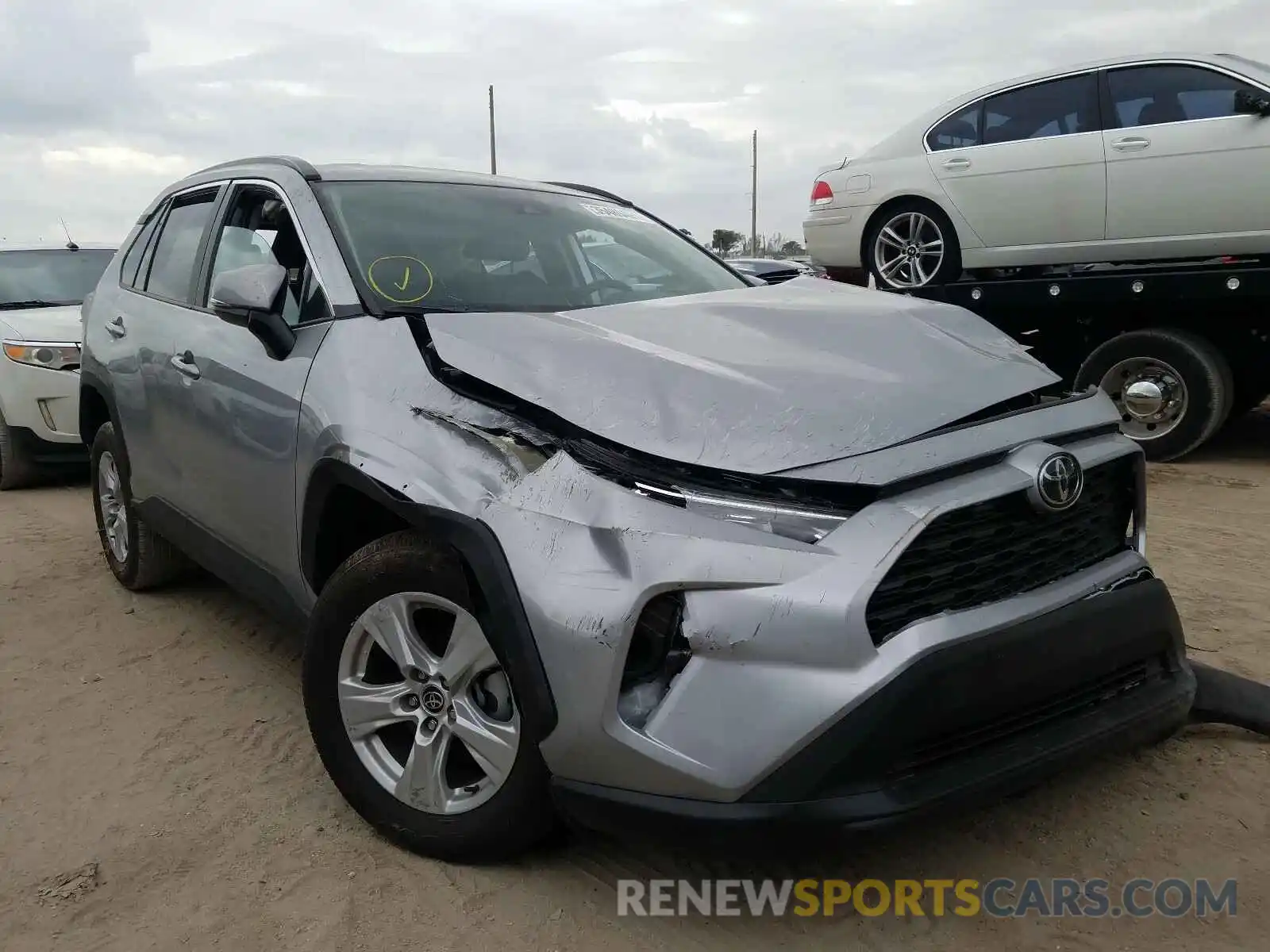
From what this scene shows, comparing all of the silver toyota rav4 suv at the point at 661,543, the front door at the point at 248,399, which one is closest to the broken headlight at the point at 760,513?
the silver toyota rav4 suv at the point at 661,543

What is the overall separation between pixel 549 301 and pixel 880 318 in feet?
3.17

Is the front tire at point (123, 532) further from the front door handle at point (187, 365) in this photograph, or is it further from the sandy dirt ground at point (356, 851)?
the front door handle at point (187, 365)

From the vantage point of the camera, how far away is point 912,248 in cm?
741

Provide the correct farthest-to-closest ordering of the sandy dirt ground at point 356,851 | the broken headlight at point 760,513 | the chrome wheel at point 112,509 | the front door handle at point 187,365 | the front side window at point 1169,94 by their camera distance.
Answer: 1. the front side window at point 1169,94
2. the chrome wheel at point 112,509
3. the front door handle at point 187,365
4. the sandy dirt ground at point 356,851
5. the broken headlight at point 760,513

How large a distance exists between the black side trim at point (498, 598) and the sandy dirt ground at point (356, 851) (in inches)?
16.2

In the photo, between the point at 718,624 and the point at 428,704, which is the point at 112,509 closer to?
the point at 428,704

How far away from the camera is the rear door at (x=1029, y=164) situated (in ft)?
21.4

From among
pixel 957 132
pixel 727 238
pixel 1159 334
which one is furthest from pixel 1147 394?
pixel 727 238

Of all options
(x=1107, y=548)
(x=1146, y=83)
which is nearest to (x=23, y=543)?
(x=1107, y=548)

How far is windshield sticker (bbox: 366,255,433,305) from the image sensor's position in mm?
2816

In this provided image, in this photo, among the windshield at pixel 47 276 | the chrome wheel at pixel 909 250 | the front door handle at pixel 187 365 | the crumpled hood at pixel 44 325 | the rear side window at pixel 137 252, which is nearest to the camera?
the front door handle at pixel 187 365

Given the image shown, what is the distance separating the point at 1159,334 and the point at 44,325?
7.15m

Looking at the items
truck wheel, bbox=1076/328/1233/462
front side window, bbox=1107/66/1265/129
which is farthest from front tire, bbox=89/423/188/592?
front side window, bbox=1107/66/1265/129

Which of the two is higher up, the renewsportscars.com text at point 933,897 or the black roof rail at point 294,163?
the black roof rail at point 294,163
